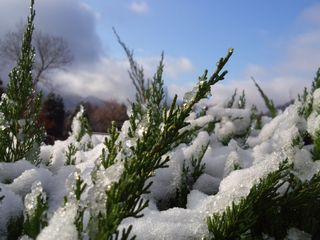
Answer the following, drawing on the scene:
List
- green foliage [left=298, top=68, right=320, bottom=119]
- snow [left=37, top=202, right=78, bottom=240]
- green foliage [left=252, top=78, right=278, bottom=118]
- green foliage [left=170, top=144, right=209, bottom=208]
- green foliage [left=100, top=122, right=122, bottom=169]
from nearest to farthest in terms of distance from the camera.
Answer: snow [left=37, top=202, right=78, bottom=240] < green foliage [left=100, top=122, right=122, bottom=169] < green foliage [left=170, top=144, right=209, bottom=208] < green foliage [left=298, top=68, right=320, bottom=119] < green foliage [left=252, top=78, right=278, bottom=118]

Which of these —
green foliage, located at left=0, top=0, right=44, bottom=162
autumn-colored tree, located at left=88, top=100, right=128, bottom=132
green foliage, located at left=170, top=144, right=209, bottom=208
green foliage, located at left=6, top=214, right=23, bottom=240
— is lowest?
green foliage, located at left=6, top=214, right=23, bottom=240

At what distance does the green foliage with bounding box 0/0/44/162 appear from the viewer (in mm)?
2226

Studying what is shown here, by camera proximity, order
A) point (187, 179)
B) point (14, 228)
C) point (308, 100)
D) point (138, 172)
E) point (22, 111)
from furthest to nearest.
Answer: point (308, 100) → point (22, 111) → point (187, 179) → point (14, 228) → point (138, 172)

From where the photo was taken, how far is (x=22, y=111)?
233cm

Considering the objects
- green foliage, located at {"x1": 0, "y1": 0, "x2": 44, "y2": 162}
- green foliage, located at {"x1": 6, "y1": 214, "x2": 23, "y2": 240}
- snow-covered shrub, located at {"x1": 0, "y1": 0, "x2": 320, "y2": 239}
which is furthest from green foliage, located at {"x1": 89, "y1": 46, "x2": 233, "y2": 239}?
green foliage, located at {"x1": 0, "y1": 0, "x2": 44, "y2": 162}

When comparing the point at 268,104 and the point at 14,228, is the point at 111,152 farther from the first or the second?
the point at 268,104

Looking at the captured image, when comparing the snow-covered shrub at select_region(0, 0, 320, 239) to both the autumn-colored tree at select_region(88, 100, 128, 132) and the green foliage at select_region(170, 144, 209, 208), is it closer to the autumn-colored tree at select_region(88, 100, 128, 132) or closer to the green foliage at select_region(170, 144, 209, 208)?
the green foliage at select_region(170, 144, 209, 208)

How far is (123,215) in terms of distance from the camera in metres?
0.97

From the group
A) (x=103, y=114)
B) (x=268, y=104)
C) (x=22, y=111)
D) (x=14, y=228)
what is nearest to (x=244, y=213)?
(x=14, y=228)

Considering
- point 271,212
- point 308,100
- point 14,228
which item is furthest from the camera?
point 308,100

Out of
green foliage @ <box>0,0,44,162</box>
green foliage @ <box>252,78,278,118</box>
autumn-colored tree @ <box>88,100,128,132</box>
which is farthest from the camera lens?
autumn-colored tree @ <box>88,100,128,132</box>

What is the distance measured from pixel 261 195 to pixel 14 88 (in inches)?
63.9

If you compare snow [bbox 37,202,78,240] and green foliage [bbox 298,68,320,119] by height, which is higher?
green foliage [bbox 298,68,320,119]

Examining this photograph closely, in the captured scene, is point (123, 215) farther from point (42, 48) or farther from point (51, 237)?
point (42, 48)
